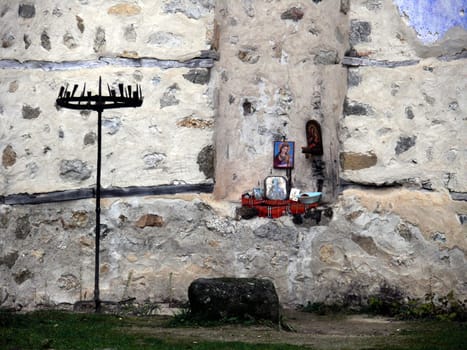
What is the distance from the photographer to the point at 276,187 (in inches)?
361

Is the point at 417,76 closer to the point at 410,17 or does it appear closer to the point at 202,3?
the point at 410,17

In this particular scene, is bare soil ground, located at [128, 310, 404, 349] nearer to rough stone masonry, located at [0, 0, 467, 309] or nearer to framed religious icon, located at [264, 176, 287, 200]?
rough stone masonry, located at [0, 0, 467, 309]

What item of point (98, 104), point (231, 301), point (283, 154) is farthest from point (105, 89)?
point (231, 301)

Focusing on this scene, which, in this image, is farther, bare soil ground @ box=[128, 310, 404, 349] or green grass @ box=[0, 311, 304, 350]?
bare soil ground @ box=[128, 310, 404, 349]

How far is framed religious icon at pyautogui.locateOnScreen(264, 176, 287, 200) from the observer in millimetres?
9117

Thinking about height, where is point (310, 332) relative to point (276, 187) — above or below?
below

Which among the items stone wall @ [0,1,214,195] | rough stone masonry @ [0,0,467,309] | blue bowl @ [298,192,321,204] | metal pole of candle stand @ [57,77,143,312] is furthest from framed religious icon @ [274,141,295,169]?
metal pole of candle stand @ [57,77,143,312]

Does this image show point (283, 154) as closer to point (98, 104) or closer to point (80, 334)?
point (98, 104)

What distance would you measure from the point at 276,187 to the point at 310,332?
175 centimetres

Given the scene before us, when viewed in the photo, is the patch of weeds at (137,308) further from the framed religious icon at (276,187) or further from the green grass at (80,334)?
the framed religious icon at (276,187)

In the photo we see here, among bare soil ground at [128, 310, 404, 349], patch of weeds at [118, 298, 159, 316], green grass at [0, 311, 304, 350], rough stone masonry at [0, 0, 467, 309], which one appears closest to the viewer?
green grass at [0, 311, 304, 350]

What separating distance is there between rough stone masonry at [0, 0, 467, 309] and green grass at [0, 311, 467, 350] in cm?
62

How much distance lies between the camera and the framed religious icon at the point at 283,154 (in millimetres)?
9258

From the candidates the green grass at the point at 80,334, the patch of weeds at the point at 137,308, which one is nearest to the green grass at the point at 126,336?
the green grass at the point at 80,334
